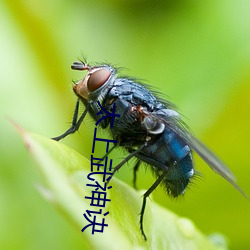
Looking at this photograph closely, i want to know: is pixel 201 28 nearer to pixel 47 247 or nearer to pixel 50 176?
pixel 47 247

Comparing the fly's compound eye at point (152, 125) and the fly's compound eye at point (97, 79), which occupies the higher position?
the fly's compound eye at point (97, 79)

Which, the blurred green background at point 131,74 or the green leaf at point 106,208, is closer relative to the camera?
the green leaf at point 106,208

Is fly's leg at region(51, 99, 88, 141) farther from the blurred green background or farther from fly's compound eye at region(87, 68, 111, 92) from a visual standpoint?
the blurred green background

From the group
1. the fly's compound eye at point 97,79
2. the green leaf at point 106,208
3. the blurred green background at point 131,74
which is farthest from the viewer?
the blurred green background at point 131,74

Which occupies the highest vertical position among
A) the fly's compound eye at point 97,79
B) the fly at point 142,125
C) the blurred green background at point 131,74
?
the fly's compound eye at point 97,79

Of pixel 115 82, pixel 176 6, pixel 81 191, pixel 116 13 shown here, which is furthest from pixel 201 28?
pixel 81 191

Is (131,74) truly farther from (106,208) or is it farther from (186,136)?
(106,208)

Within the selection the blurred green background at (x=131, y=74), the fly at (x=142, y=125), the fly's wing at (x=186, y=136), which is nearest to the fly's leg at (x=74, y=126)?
the fly at (x=142, y=125)

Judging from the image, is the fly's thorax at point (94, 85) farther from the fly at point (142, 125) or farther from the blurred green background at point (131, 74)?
the blurred green background at point (131, 74)
